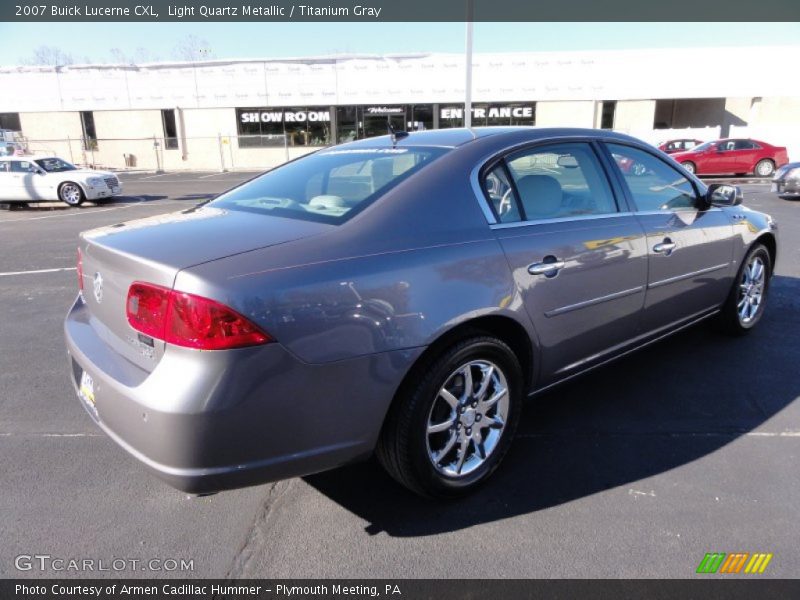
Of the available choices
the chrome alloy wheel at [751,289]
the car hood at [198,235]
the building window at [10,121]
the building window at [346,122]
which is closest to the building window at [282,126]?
the building window at [346,122]

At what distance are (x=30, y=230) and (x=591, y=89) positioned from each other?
26124 millimetres

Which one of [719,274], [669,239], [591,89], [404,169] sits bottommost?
[719,274]

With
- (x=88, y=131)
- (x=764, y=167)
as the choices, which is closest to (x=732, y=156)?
(x=764, y=167)

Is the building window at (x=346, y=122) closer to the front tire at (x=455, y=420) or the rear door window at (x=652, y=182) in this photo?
the rear door window at (x=652, y=182)

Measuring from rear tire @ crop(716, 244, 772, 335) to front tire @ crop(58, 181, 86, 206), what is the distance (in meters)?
16.6

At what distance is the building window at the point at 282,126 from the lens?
1196 inches

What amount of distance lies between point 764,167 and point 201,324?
2352 centimetres

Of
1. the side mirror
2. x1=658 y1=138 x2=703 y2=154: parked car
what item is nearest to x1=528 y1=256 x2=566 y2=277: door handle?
the side mirror

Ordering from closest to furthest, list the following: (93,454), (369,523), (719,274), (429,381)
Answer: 1. (429,381)
2. (369,523)
3. (93,454)
4. (719,274)

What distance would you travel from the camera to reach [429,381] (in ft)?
7.93

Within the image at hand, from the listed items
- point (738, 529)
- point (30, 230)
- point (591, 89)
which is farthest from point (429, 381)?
point (591, 89)

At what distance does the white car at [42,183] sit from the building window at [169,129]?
1585cm

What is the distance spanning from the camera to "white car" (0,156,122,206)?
16062 mm
